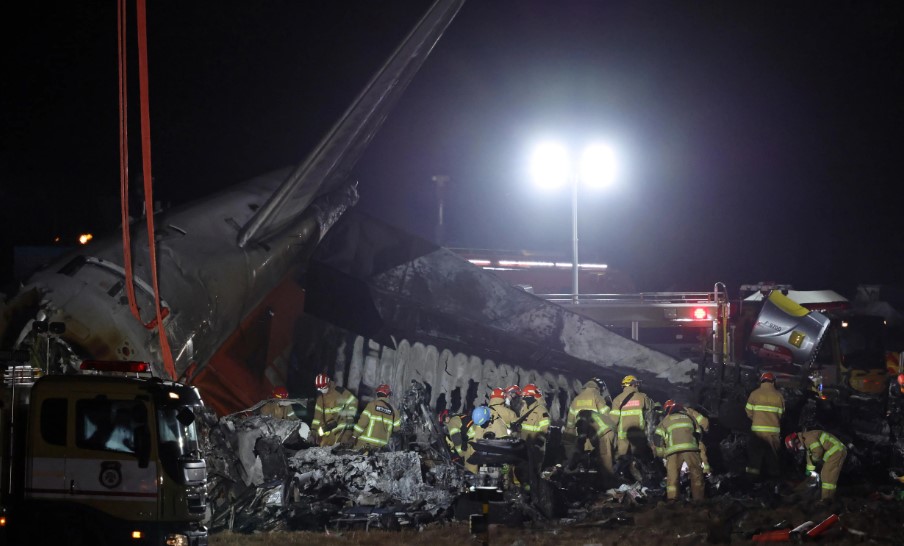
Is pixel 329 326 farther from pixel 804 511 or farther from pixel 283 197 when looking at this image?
pixel 804 511

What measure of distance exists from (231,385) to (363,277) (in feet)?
13.7

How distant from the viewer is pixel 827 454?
43.8 ft

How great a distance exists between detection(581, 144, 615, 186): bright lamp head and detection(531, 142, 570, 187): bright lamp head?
560 millimetres

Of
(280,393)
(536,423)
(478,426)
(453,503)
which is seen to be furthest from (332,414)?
(453,503)

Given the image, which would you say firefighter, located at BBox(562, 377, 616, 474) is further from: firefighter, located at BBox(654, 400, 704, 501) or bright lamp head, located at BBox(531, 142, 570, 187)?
bright lamp head, located at BBox(531, 142, 570, 187)

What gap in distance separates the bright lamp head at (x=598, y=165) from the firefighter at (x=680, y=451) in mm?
11368

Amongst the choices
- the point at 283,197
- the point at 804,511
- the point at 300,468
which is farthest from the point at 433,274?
the point at 804,511

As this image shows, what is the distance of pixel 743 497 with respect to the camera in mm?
13836

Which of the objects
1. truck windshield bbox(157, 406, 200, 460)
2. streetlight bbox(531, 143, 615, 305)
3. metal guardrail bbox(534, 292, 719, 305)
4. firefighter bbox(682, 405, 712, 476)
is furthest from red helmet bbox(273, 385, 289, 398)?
streetlight bbox(531, 143, 615, 305)

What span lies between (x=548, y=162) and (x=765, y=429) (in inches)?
447

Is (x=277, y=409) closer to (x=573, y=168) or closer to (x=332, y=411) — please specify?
(x=332, y=411)

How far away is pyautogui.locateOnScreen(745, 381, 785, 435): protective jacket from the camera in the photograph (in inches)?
565

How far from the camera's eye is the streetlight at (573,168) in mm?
23789

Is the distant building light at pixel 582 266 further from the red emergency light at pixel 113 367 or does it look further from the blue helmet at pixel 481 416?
the red emergency light at pixel 113 367
